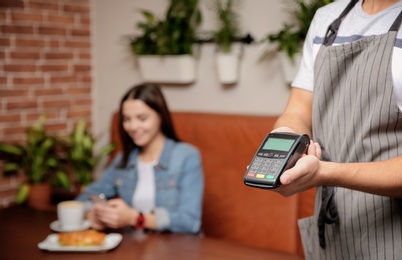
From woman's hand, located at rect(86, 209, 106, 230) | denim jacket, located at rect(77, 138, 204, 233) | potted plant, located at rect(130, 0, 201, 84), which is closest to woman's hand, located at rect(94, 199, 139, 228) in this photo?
woman's hand, located at rect(86, 209, 106, 230)

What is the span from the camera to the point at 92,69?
3504 millimetres

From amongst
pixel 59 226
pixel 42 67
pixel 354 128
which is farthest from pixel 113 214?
pixel 42 67

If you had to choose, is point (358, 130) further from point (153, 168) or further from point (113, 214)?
point (153, 168)

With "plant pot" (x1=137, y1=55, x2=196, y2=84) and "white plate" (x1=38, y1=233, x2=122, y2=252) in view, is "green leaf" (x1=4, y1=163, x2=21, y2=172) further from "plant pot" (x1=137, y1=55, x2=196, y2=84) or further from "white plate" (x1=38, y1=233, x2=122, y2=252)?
"white plate" (x1=38, y1=233, x2=122, y2=252)

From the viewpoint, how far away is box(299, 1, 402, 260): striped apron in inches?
45.3

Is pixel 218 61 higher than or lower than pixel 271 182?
higher

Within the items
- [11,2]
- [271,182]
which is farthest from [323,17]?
[11,2]

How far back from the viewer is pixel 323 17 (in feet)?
4.49

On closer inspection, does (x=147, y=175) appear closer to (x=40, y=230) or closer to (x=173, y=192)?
(x=173, y=192)

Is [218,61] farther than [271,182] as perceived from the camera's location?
Yes

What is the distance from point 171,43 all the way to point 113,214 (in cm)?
123

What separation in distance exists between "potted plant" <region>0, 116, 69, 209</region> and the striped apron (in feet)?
6.54

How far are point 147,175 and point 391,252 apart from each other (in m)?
1.39

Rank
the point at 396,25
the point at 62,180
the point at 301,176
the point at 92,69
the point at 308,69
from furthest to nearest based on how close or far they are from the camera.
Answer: the point at 92,69
the point at 62,180
the point at 308,69
the point at 396,25
the point at 301,176
